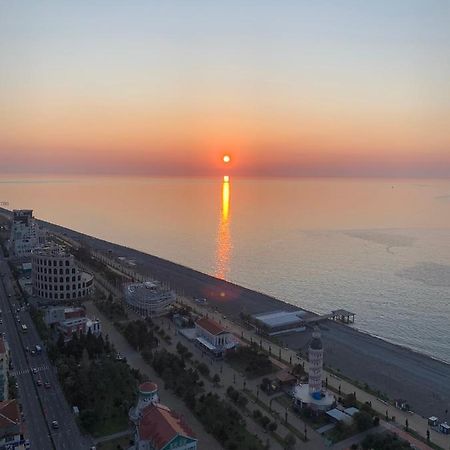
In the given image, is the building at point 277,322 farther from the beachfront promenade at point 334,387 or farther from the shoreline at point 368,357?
the beachfront promenade at point 334,387

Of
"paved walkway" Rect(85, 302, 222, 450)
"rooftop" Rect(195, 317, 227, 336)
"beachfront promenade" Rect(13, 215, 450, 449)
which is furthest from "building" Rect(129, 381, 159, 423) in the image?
"beachfront promenade" Rect(13, 215, 450, 449)

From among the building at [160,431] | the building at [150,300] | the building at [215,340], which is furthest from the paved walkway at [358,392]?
the building at [160,431]

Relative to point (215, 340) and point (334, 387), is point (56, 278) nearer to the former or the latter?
point (215, 340)

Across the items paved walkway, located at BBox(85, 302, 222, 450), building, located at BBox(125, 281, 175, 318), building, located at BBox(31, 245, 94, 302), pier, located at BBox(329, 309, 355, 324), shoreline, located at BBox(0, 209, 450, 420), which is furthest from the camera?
pier, located at BBox(329, 309, 355, 324)

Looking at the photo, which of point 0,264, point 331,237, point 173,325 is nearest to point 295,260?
point 331,237

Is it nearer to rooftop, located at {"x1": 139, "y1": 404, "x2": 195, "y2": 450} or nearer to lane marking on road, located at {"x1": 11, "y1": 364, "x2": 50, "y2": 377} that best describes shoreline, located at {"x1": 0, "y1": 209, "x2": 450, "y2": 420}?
rooftop, located at {"x1": 139, "y1": 404, "x2": 195, "y2": 450}

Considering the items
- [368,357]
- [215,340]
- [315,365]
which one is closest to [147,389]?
[315,365]
